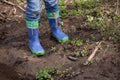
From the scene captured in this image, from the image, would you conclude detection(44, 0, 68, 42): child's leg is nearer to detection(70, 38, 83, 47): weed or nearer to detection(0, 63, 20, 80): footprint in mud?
detection(70, 38, 83, 47): weed

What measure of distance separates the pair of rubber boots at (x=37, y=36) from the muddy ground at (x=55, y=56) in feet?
0.29

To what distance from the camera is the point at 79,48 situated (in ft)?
15.8

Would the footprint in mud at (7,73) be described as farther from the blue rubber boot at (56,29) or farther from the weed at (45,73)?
the blue rubber boot at (56,29)

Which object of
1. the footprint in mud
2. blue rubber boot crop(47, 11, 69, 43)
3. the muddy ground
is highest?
blue rubber boot crop(47, 11, 69, 43)

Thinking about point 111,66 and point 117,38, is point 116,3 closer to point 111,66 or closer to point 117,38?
point 117,38

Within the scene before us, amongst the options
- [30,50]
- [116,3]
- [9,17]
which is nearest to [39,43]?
[30,50]

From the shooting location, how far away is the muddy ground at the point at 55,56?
431 centimetres

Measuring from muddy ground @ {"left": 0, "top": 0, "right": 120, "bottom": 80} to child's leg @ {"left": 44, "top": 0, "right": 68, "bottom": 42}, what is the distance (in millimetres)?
113

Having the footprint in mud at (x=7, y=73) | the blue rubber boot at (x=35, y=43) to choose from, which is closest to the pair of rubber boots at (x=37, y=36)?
the blue rubber boot at (x=35, y=43)

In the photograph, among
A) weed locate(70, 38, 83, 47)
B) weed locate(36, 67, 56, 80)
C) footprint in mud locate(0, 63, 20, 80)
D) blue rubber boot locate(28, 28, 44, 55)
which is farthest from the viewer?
weed locate(70, 38, 83, 47)

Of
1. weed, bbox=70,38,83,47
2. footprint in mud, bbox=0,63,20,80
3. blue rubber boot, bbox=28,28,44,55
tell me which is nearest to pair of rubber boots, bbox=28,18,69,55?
blue rubber boot, bbox=28,28,44,55

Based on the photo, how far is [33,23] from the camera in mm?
4680

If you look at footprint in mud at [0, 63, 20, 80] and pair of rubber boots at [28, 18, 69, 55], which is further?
pair of rubber boots at [28, 18, 69, 55]

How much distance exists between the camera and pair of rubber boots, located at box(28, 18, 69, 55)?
15.6ft
